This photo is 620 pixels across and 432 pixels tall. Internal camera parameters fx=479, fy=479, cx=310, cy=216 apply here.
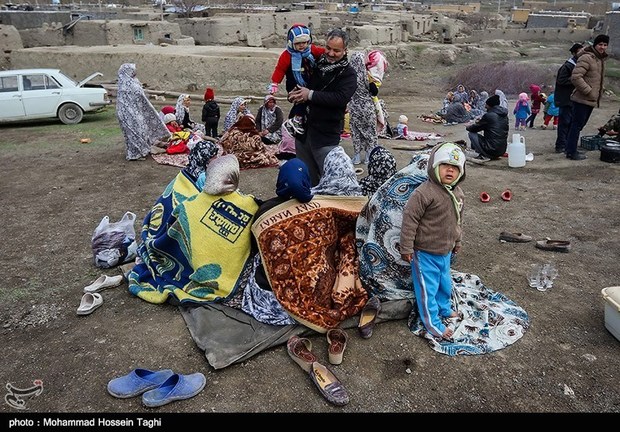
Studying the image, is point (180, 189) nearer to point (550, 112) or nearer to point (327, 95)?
point (327, 95)

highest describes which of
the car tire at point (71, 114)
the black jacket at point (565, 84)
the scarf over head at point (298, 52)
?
the scarf over head at point (298, 52)

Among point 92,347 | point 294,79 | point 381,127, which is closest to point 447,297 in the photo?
point 92,347

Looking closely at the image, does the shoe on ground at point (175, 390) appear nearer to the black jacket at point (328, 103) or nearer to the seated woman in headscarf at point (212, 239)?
A: the seated woman in headscarf at point (212, 239)

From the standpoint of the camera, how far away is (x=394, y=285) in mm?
3660

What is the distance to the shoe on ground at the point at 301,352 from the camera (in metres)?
3.10

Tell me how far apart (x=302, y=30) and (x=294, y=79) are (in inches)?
20.5

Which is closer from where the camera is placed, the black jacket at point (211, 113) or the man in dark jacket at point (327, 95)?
the man in dark jacket at point (327, 95)

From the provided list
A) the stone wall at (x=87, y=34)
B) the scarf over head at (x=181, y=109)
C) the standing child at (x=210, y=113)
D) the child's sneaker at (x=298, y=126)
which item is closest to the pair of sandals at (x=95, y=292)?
the child's sneaker at (x=298, y=126)

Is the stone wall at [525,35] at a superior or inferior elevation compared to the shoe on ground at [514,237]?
superior

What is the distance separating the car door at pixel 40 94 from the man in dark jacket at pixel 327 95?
7.89 metres

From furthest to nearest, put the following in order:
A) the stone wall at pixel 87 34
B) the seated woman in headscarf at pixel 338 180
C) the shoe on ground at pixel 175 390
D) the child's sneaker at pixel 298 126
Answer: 1. the stone wall at pixel 87 34
2. the child's sneaker at pixel 298 126
3. the seated woman in headscarf at pixel 338 180
4. the shoe on ground at pixel 175 390

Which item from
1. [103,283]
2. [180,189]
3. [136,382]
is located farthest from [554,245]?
[103,283]

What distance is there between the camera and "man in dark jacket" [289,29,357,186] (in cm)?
476

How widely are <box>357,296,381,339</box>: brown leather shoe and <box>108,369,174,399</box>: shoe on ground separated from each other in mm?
1316
